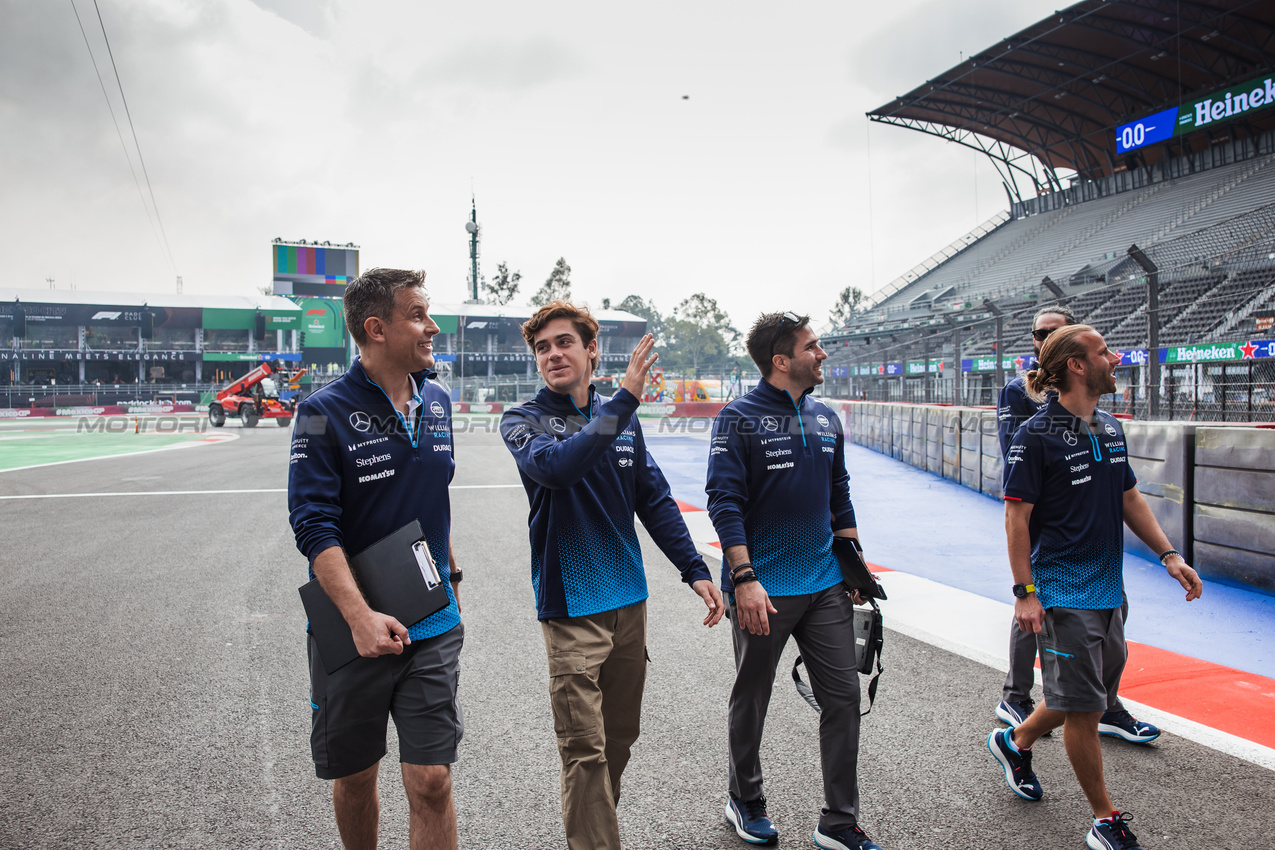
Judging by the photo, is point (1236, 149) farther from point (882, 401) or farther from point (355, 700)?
point (355, 700)

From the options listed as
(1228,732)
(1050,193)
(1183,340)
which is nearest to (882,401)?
(1183,340)

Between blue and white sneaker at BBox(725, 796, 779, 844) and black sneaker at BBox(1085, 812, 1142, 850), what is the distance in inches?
39.7

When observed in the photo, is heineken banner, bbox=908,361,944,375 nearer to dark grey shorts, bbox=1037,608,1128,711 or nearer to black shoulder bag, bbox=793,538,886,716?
dark grey shorts, bbox=1037,608,1128,711

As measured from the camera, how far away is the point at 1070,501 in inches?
107

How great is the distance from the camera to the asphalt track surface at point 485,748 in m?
2.59

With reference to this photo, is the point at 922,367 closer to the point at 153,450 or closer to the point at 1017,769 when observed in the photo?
the point at 1017,769

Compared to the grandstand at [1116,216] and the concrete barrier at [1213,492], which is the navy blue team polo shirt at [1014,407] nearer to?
the concrete barrier at [1213,492]

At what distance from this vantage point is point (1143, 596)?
541 centimetres

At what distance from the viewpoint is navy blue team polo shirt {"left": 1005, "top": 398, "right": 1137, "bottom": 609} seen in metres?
2.64

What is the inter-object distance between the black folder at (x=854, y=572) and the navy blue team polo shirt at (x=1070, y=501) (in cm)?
56

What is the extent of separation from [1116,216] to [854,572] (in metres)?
35.2

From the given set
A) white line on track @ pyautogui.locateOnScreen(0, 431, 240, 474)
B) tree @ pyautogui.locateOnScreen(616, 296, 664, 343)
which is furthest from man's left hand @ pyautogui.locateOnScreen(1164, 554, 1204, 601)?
tree @ pyautogui.locateOnScreen(616, 296, 664, 343)

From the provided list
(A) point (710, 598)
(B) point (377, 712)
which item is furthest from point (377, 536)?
(A) point (710, 598)

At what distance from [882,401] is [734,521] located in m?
15.7
